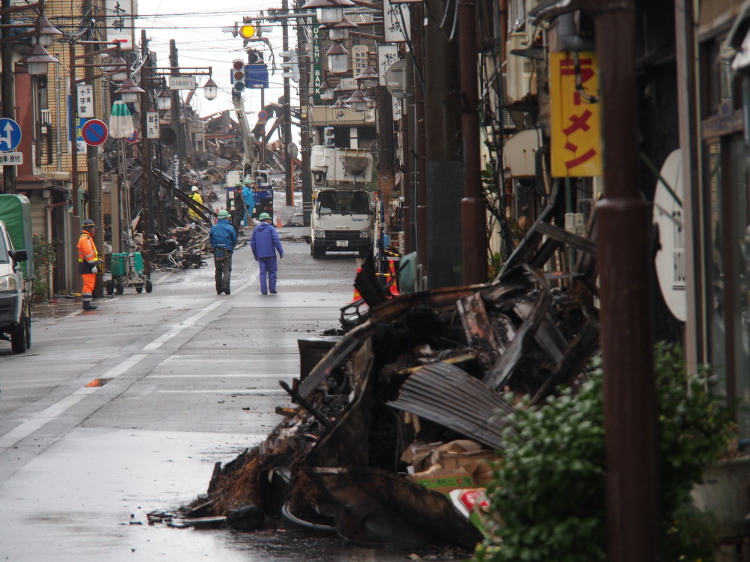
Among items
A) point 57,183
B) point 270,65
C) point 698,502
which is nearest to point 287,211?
point 270,65

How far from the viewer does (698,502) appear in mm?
5520

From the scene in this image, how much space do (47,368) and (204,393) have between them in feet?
12.5

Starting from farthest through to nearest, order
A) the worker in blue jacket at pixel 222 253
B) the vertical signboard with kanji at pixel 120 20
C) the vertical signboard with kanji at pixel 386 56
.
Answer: the vertical signboard with kanji at pixel 120 20, the vertical signboard with kanji at pixel 386 56, the worker in blue jacket at pixel 222 253

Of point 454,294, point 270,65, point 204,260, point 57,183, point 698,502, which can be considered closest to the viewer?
point 698,502

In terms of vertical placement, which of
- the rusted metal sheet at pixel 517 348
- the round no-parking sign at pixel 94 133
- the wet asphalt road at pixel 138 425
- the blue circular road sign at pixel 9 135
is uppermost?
the round no-parking sign at pixel 94 133

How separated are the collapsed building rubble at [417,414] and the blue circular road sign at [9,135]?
2126 centimetres

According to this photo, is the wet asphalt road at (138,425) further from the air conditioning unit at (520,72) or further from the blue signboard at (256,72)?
the blue signboard at (256,72)

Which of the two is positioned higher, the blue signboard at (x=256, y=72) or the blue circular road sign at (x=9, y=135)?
the blue signboard at (x=256, y=72)

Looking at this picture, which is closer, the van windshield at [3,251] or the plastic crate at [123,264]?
the van windshield at [3,251]

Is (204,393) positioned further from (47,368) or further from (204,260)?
(204,260)

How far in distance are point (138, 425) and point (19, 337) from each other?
8.33 meters

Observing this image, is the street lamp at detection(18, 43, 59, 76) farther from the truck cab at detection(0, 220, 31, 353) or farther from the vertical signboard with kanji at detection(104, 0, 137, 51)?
the vertical signboard with kanji at detection(104, 0, 137, 51)

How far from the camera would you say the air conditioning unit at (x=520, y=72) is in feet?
55.7

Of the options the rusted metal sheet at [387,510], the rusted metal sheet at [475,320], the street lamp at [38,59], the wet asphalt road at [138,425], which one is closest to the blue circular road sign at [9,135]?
the street lamp at [38,59]
